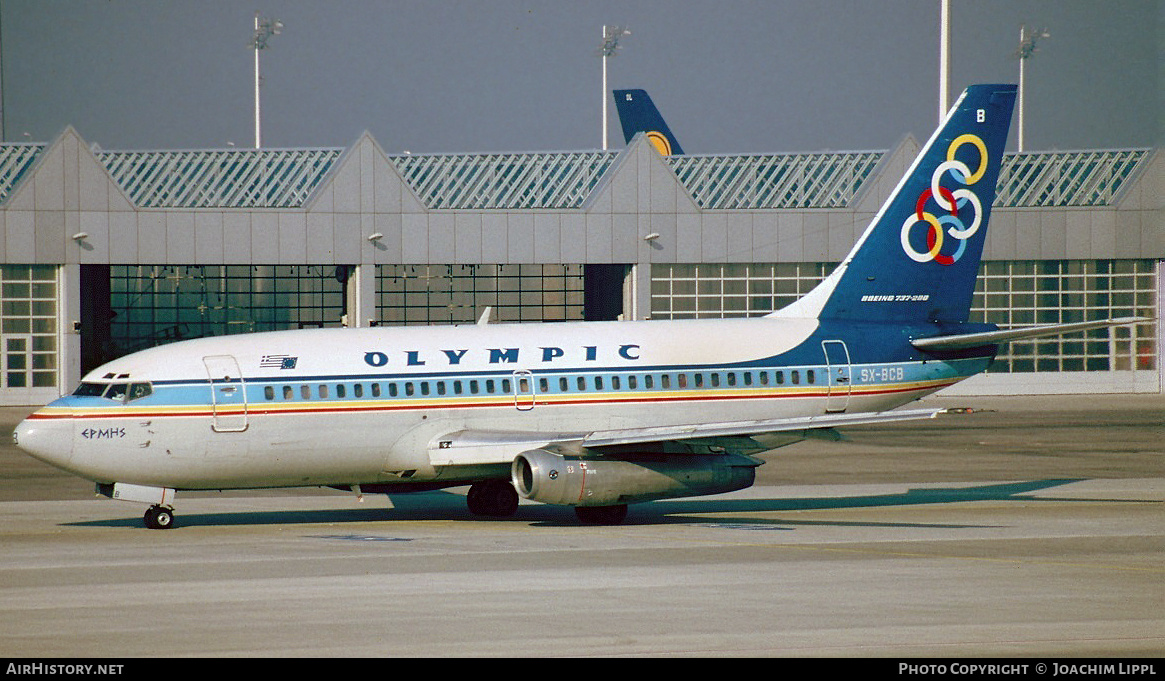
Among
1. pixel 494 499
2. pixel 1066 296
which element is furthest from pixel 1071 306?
pixel 494 499

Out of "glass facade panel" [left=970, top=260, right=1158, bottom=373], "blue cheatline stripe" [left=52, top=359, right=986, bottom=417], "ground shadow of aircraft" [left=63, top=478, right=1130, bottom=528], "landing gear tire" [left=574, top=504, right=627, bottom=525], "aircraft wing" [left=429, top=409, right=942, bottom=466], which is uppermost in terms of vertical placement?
"glass facade panel" [left=970, top=260, right=1158, bottom=373]

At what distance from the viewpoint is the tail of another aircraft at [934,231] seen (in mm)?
35375

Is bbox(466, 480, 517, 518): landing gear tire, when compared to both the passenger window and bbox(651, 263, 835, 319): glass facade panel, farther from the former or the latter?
bbox(651, 263, 835, 319): glass facade panel

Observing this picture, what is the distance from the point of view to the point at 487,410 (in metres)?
31.4

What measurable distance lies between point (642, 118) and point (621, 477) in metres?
66.3

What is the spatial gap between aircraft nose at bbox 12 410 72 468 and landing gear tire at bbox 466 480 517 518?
28.0 feet

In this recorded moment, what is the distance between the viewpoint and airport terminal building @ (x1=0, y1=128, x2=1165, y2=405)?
237 ft

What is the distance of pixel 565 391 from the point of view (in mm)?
31938

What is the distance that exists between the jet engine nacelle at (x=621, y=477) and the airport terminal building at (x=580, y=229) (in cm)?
4450

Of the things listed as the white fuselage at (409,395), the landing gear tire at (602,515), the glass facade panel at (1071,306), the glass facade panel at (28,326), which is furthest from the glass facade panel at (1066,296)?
the landing gear tire at (602,515)

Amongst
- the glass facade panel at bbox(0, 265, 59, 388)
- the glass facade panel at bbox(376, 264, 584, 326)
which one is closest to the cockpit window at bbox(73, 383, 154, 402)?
the glass facade panel at bbox(0, 265, 59, 388)
